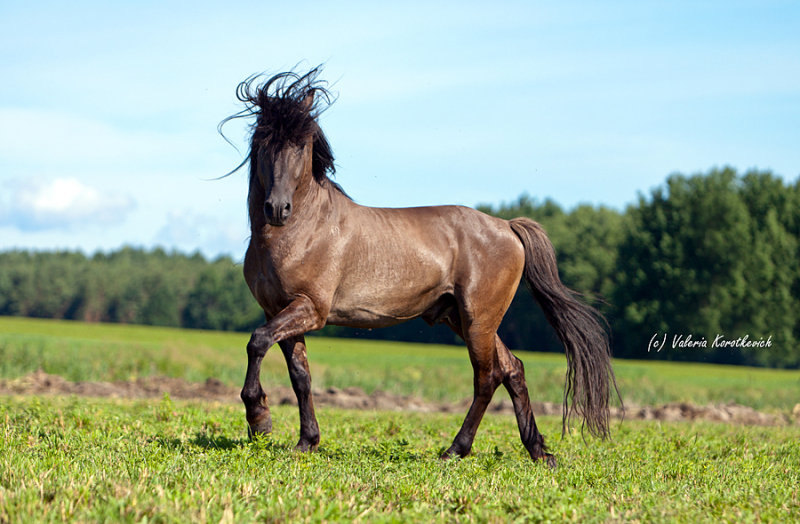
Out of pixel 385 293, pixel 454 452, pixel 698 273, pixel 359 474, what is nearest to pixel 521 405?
pixel 454 452

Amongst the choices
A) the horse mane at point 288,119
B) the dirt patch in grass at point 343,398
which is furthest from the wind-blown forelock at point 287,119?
the dirt patch in grass at point 343,398

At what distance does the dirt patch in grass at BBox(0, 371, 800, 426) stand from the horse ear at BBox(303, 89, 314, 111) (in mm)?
9118

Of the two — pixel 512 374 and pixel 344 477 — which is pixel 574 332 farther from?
pixel 344 477

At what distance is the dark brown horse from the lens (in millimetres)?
6895

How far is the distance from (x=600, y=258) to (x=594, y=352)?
6382 cm

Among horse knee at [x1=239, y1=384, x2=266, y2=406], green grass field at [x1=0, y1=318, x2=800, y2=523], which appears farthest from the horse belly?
green grass field at [x1=0, y1=318, x2=800, y2=523]

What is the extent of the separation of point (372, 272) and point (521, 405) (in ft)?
6.51

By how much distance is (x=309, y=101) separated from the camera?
723 centimetres

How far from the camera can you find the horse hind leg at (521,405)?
7.59 metres

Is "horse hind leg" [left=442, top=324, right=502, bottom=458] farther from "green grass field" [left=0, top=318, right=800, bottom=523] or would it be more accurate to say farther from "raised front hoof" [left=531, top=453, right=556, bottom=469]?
"raised front hoof" [left=531, top=453, right=556, bottom=469]

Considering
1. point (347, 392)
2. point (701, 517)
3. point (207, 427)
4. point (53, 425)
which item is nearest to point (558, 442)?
point (207, 427)

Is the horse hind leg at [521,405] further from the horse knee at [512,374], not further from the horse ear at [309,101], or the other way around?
the horse ear at [309,101]

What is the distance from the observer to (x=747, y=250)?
187 ft

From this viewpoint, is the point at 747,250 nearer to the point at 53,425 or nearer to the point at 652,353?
the point at 652,353
